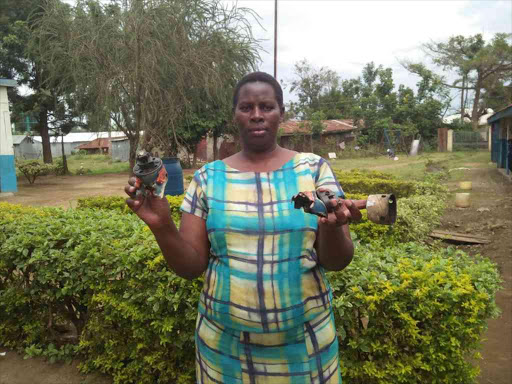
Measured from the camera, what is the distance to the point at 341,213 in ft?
3.74

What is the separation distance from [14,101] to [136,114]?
9702mm

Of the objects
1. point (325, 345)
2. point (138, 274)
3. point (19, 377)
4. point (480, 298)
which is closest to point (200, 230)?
point (325, 345)

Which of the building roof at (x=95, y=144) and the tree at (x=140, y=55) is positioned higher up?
the tree at (x=140, y=55)

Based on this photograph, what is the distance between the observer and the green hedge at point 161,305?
7.48 ft

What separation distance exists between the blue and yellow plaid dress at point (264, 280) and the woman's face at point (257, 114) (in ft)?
0.40

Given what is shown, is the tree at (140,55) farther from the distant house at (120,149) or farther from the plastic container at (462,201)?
the distant house at (120,149)

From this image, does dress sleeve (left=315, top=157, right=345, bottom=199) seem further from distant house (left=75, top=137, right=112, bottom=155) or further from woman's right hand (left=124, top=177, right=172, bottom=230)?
distant house (left=75, top=137, right=112, bottom=155)

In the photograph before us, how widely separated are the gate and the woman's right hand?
33.0 meters

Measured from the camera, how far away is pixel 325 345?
1494 millimetres

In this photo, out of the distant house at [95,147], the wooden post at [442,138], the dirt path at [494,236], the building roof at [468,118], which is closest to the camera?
the dirt path at [494,236]

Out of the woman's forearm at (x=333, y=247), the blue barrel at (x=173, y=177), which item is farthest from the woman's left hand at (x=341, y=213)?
the blue barrel at (x=173, y=177)

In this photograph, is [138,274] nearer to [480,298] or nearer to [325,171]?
[325,171]

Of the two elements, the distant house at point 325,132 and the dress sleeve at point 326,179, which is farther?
the distant house at point 325,132

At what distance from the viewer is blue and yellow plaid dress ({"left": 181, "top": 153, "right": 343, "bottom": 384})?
4.55 feet
